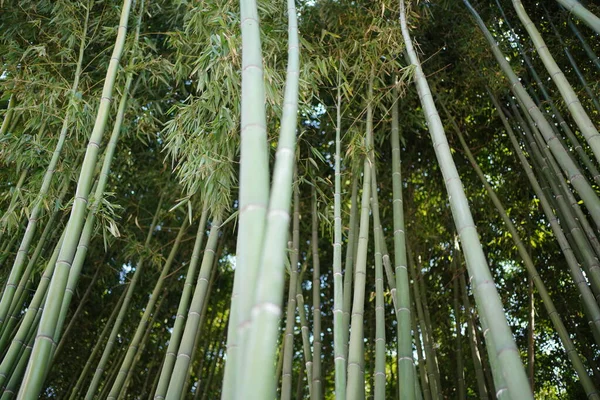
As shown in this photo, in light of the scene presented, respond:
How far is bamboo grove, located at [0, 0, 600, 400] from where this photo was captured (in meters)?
1.82

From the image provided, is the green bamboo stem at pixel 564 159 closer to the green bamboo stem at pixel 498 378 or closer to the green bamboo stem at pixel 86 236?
the green bamboo stem at pixel 498 378

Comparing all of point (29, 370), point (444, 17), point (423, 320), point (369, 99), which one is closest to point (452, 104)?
point (444, 17)

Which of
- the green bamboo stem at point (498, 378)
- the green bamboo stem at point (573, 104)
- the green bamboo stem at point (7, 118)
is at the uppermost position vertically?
the green bamboo stem at point (7, 118)

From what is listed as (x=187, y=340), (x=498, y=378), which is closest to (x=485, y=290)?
(x=498, y=378)

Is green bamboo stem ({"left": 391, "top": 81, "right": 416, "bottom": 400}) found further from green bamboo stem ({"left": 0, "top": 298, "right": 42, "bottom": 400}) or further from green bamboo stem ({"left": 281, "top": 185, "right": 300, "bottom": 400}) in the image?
green bamboo stem ({"left": 0, "top": 298, "right": 42, "bottom": 400})

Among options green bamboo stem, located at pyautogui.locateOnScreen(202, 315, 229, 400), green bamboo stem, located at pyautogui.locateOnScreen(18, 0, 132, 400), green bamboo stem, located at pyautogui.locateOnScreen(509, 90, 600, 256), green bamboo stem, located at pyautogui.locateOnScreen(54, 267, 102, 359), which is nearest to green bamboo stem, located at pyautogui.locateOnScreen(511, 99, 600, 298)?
green bamboo stem, located at pyautogui.locateOnScreen(509, 90, 600, 256)

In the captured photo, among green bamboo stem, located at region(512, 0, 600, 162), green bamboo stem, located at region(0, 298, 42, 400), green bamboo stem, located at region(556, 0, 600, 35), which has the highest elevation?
green bamboo stem, located at region(556, 0, 600, 35)

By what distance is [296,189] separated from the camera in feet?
12.5

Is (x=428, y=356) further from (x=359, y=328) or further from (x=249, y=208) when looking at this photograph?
(x=249, y=208)

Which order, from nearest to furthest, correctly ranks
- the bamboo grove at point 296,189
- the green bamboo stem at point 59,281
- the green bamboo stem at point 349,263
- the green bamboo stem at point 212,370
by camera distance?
the bamboo grove at point 296,189
the green bamboo stem at point 59,281
the green bamboo stem at point 349,263
the green bamboo stem at point 212,370

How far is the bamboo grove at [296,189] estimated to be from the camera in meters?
1.82

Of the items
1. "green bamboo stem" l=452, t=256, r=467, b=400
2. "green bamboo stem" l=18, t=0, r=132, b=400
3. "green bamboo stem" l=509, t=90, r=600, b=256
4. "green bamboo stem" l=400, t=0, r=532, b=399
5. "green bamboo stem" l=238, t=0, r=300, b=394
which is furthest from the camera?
"green bamboo stem" l=452, t=256, r=467, b=400

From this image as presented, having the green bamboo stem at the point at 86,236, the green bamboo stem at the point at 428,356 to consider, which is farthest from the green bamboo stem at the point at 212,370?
the green bamboo stem at the point at 86,236

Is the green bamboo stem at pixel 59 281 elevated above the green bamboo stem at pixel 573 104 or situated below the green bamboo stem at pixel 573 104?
below
